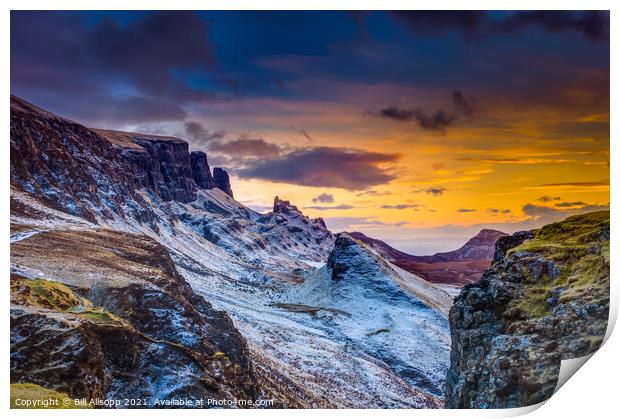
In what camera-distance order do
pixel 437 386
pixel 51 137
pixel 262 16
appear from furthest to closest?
pixel 51 137 < pixel 437 386 < pixel 262 16

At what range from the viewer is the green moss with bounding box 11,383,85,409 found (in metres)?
32.5

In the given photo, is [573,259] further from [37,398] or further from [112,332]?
[37,398]

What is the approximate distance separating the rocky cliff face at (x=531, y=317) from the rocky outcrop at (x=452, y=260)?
855 centimetres

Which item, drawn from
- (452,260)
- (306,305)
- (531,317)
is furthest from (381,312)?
(531,317)

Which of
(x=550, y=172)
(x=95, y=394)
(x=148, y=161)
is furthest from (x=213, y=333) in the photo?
(x=148, y=161)

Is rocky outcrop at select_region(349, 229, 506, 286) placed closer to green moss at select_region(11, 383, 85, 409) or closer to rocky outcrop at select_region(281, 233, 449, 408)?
rocky outcrop at select_region(281, 233, 449, 408)

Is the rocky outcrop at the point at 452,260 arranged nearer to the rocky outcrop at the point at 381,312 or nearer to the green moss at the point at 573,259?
the rocky outcrop at the point at 381,312

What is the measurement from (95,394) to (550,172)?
34.0 metres

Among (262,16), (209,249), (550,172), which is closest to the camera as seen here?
(262,16)

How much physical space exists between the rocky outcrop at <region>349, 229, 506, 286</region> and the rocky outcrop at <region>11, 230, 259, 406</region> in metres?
24.8

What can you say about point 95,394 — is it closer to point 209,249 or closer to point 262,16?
point 262,16

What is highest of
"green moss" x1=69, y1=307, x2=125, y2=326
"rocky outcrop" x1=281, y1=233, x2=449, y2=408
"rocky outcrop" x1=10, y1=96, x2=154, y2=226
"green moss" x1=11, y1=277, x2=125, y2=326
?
"rocky outcrop" x1=10, y1=96, x2=154, y2=226

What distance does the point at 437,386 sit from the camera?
2744 inches

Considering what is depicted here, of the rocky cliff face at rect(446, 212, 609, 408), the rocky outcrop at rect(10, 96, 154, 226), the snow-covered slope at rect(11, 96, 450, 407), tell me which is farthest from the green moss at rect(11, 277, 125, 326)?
the rocky cliff face at rect(446, 212, 609, 408)
